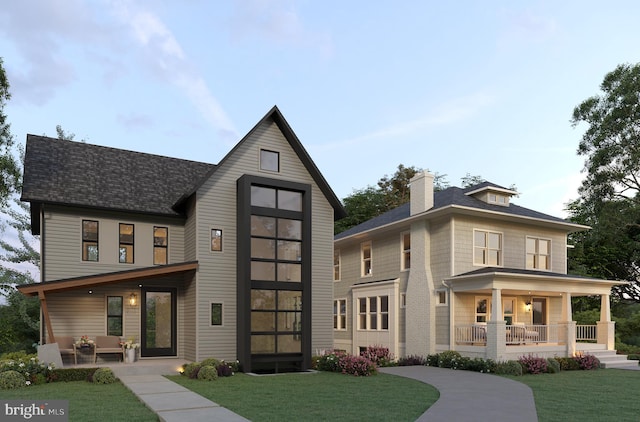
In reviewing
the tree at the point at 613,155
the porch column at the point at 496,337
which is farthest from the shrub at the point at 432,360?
the tree at the point at 613,155

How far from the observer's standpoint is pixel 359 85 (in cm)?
2325

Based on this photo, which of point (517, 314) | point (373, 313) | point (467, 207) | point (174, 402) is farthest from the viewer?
point (373, 313)

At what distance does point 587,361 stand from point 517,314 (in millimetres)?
3402

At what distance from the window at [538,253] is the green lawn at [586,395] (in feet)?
19.2

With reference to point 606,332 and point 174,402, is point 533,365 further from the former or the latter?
point 174,402

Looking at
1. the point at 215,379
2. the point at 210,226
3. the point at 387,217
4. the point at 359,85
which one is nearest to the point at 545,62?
the point at 359,85

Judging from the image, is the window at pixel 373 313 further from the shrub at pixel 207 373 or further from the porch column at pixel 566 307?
the shrub at pixel 207 373

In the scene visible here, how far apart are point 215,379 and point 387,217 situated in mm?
14146

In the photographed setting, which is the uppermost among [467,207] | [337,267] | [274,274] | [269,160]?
[269,160]

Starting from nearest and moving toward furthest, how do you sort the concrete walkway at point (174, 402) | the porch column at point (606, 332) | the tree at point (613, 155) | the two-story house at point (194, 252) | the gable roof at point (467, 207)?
the concrete walkway at point (174, 402) → the two-story house at point (194, 252) → the gable roof at point (467, 207) → the porch column at point (606, 332) → the tree at point (613, 155)

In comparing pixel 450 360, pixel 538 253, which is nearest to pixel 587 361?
pixel 538 253

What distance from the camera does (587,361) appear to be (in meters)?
20.2

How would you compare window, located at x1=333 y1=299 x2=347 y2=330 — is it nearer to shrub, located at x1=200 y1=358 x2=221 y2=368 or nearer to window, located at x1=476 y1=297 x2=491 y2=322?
window, located at x1=476 y1=297 x2=491 y2=322

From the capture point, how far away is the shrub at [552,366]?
738 inches
